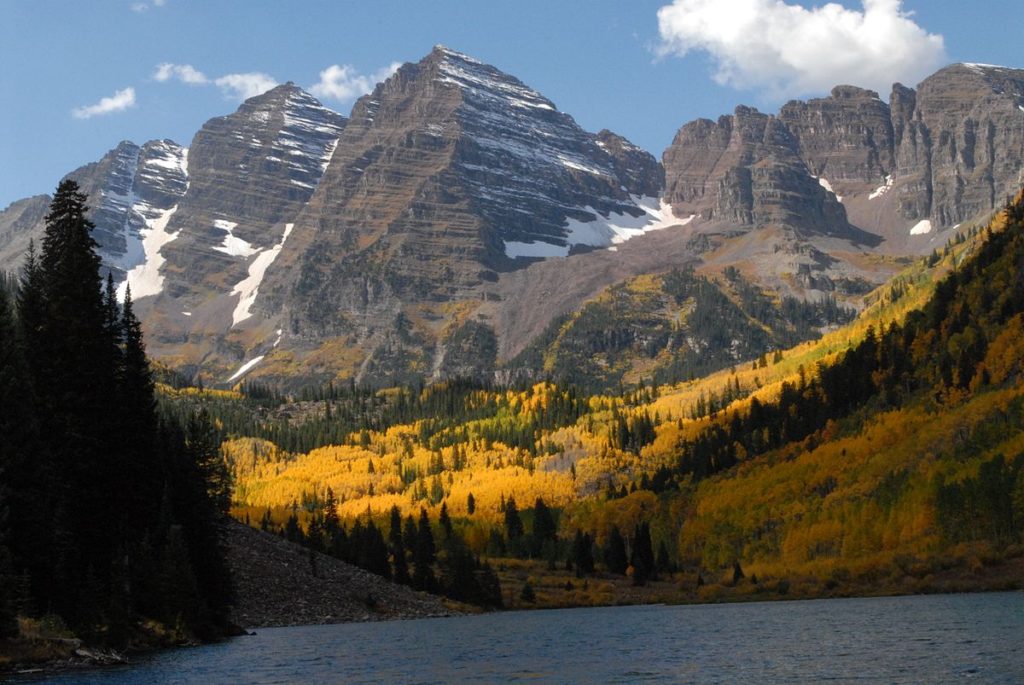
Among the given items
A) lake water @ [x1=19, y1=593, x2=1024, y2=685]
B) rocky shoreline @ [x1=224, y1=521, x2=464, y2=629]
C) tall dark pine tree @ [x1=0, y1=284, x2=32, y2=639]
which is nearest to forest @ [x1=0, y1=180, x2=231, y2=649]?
tall dark pine tree @ [x1=0, y1=284, x2=32, y2=639]

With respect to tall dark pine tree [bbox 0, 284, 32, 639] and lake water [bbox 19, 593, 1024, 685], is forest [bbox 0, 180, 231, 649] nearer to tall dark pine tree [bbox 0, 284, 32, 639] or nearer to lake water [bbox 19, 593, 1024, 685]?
tall dark pine tree [bbox 0, 284, 32, 639]

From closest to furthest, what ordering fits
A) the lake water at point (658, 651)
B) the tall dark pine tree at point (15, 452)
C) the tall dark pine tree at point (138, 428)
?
the tall dark pine tree at point (15, 452) → the lake water at point (658, 651) → the tall dark pine tree at point (138, 428)

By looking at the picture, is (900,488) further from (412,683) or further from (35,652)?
(35,652)

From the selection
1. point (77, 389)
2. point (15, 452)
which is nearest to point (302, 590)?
point (77, 389)

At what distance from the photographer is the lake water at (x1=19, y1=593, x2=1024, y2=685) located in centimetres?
7862

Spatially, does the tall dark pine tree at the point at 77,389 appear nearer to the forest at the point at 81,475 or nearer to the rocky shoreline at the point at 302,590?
the forest at the point at 81,475

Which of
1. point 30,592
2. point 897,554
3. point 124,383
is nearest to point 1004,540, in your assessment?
point 897,554

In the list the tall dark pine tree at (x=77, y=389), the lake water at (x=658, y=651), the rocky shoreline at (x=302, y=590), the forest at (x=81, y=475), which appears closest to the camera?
the forest at (x=81, y=475)

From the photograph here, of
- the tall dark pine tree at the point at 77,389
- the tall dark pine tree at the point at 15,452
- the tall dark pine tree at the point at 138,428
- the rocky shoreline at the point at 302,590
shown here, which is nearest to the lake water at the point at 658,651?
the rocky shoreline at the point at 302,590

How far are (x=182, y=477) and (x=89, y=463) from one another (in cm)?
3009

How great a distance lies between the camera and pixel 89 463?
9138cm

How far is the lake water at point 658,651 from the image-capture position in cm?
7862

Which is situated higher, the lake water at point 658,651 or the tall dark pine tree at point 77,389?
the tall dark pine tree at point 77,389

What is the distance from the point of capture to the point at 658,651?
322 ft
